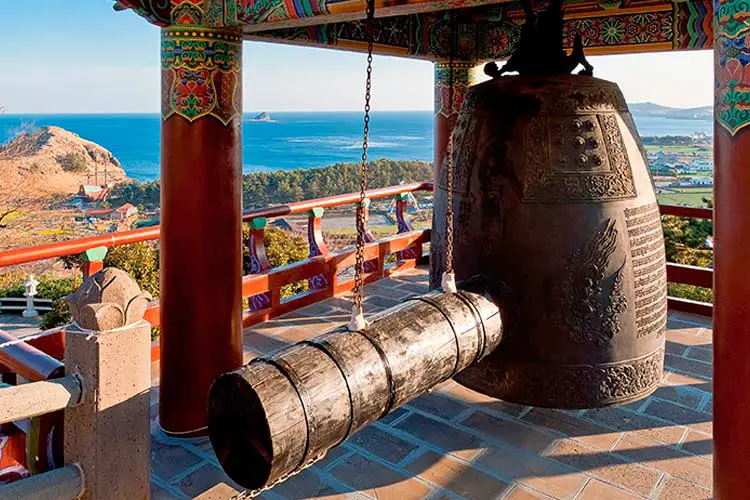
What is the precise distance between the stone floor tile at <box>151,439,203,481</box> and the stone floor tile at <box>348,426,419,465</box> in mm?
816

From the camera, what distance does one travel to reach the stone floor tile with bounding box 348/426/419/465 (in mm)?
3213

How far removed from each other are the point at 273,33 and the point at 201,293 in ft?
4.72

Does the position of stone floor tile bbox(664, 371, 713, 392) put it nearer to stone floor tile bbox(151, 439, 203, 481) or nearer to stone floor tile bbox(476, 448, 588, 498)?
stone floor tile bbox(476, 448, 588, 498)

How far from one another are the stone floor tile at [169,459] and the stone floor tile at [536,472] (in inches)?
56.2

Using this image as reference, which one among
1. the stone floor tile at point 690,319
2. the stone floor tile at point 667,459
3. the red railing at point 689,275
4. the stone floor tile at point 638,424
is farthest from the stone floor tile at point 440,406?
the red railing at point 689,275

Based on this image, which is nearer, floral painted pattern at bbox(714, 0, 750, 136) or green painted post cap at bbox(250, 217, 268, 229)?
floral painted pattern at bbox(714, 0, 750, 136)

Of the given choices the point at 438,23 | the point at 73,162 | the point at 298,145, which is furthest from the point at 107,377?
the point at 298,145

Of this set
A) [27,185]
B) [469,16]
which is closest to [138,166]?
[27,185]

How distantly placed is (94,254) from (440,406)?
7.45ft

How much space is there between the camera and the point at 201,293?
A: 10.7 ft

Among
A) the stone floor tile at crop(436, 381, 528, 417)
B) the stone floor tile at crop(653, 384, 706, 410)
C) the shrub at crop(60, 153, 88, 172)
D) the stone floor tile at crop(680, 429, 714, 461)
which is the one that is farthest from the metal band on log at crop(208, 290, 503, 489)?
the shrub at crop(60, 153, 88, 172)

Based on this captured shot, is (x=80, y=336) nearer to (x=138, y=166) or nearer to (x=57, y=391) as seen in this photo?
(x=57, y=391)

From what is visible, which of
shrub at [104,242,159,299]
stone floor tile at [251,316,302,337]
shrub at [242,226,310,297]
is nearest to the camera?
stone floor tile at [251,316,302,337]

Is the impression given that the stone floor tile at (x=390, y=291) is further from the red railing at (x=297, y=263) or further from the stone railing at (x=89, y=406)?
the stone railing at (x=89, y=406)
